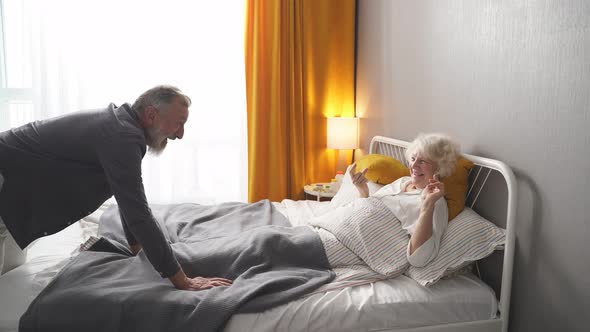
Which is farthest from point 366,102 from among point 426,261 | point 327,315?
point 327,315

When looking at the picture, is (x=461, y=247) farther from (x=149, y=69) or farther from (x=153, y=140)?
(x=149, y=69)

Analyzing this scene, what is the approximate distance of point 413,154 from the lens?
2.06m

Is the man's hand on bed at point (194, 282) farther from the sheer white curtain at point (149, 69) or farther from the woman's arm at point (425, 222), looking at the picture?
the sheer white curtain at point (149, 69)

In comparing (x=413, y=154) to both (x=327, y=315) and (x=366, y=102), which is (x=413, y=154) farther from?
(x=366, y=102)

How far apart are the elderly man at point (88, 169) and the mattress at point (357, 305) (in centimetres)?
15

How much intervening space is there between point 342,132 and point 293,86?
1.78 ft

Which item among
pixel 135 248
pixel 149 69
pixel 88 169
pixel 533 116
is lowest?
pixel 135 248

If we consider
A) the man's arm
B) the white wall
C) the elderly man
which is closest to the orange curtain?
the white wall

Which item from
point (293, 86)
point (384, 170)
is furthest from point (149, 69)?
point (384, 170)

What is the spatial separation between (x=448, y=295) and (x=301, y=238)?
1.97 feet

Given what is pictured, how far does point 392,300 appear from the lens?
163 cm

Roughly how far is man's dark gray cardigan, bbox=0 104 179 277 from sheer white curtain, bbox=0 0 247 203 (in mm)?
1898

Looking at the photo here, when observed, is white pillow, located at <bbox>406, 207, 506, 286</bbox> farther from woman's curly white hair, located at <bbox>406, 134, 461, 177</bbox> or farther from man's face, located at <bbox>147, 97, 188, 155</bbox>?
man's face, located at <bbox>147, 97, 188, 155</bbox>

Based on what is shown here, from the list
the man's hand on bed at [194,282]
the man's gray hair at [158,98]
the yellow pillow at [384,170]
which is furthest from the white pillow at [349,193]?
the man's gray hair at [158,98]
